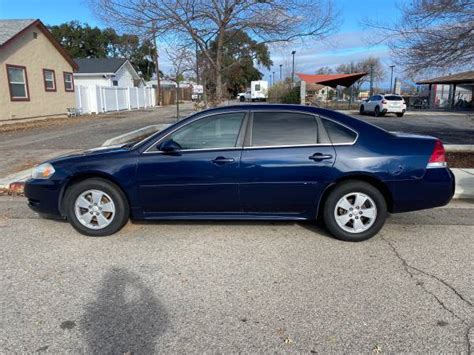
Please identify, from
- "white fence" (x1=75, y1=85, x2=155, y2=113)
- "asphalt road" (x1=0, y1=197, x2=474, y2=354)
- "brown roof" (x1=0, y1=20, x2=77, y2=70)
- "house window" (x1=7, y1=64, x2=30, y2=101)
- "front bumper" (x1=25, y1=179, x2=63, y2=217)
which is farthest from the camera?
"white fence" (x1=75, y1=85, x2=155, y2=113)

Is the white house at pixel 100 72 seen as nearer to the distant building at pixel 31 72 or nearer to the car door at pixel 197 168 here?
the distant building at pixel 31 72

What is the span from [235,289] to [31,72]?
22.6 m

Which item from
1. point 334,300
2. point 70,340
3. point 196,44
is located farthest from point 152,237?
point 196,44

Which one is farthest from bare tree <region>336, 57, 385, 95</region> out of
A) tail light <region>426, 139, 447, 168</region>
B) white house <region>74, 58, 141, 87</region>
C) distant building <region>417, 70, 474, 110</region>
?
tail light <region>426, 139, 447, 168</region>

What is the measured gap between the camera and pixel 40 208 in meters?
4.96

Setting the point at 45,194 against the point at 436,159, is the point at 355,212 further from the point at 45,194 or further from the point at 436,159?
the point at 45,194

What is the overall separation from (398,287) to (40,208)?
417 cm

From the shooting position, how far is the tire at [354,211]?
461cm

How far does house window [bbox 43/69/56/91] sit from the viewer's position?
2345 cm

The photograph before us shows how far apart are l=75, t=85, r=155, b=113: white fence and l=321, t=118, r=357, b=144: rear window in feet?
86.5

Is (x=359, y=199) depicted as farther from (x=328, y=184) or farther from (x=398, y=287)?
(x=398, y=287)

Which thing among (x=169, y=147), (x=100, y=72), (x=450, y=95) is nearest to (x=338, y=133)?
(x=169, y=147)

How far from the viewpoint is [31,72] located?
21922mm

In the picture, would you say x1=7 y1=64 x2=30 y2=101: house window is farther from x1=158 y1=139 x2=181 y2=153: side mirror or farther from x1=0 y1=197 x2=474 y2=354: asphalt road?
x1=158 y1=139 x2=181 y2=153: side mirror
